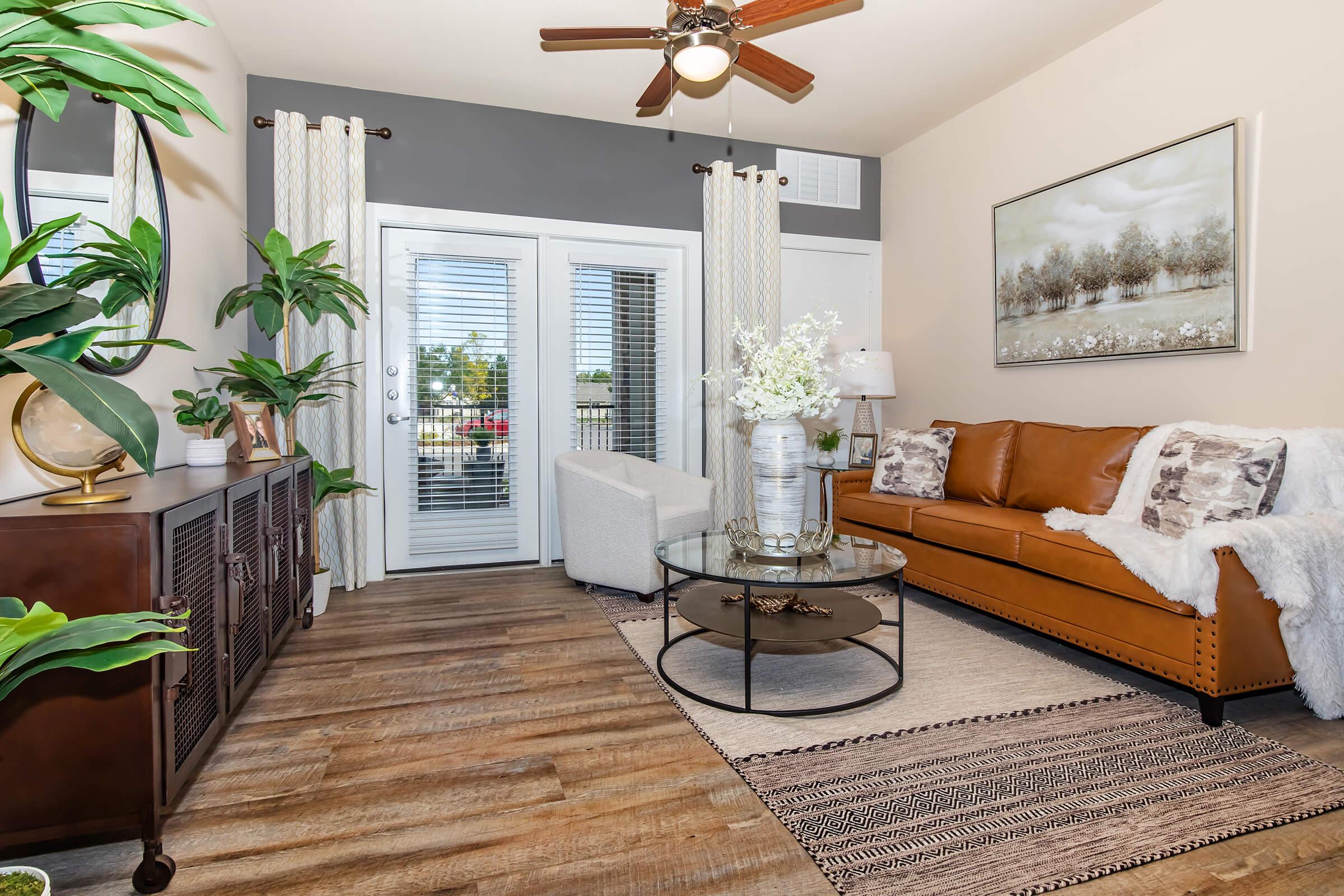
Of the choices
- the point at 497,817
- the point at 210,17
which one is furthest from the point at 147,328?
the point at 497,817

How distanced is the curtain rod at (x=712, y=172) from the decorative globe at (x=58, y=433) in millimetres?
3804

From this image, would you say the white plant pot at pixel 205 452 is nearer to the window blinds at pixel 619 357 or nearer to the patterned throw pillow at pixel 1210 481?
the window blinds at pixel 619 357

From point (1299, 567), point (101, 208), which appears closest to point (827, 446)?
point (1299, 567)

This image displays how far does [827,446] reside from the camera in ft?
16.0

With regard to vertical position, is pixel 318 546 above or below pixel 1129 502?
below

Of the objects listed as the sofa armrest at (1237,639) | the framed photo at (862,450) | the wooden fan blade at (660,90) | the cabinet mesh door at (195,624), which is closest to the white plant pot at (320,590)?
the cabinet mesh door at (195,624)

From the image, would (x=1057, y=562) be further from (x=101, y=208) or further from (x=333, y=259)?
(x=333, y=259)

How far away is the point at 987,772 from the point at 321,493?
9.98 ft

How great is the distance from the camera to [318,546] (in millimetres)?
3789

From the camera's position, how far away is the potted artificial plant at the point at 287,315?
126 inches

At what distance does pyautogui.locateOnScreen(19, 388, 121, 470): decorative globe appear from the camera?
5.48ft

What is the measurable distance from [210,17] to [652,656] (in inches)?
138

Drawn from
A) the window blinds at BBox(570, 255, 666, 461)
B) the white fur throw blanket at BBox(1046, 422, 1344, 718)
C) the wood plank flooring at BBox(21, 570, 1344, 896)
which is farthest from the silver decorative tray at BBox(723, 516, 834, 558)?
the window blinds at BBox(570, 255, 666, 461)

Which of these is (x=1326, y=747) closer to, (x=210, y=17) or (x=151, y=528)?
(x=151, y=528)
